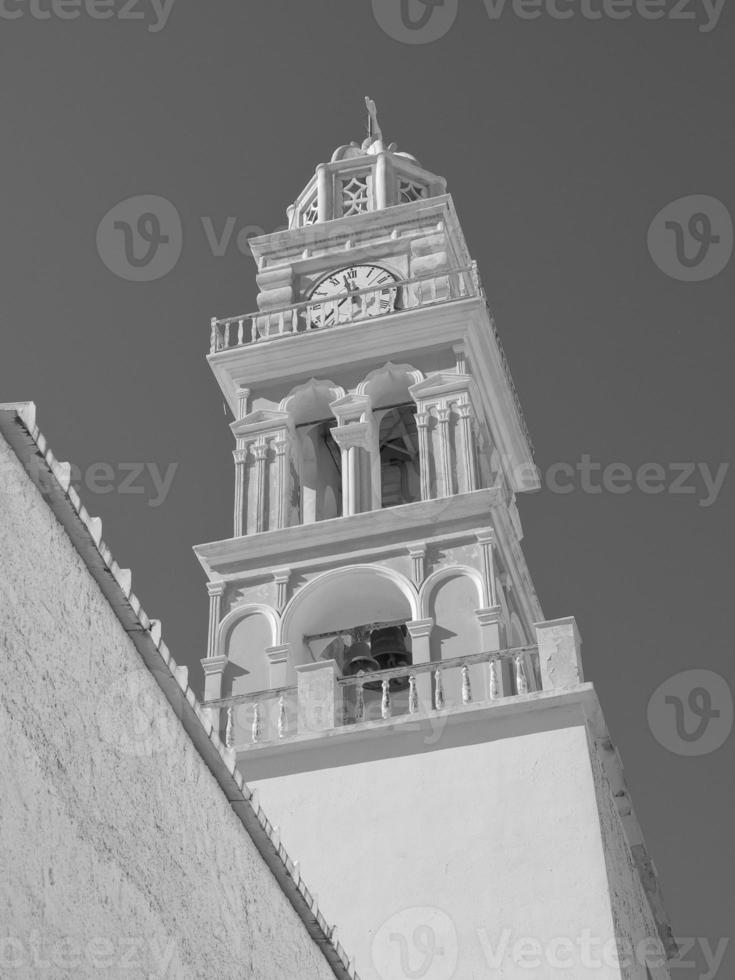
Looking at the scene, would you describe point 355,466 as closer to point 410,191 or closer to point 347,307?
point 347,307

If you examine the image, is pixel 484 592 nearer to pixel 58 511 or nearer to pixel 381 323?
pixel 381 323

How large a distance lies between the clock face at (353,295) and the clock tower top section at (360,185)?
1.44 m

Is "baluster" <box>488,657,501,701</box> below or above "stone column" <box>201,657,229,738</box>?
below

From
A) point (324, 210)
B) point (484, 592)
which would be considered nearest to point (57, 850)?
point (484, 592)

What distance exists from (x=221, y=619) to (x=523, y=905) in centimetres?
592

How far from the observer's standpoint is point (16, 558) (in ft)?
17.9

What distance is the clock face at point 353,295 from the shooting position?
63.9 feet

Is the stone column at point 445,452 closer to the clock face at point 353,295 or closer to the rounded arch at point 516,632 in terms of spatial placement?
the rounded arch at point 516,632

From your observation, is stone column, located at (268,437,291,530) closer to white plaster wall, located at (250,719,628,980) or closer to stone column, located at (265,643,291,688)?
stone column, located at (265,643,291,688)

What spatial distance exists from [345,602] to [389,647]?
68 cm

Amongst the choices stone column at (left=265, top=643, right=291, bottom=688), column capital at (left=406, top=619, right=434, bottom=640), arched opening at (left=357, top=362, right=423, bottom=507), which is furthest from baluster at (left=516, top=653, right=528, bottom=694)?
arched opening at (left=357, top=362, right=423, bottom=507)

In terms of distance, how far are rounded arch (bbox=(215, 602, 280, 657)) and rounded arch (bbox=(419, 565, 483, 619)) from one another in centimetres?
153

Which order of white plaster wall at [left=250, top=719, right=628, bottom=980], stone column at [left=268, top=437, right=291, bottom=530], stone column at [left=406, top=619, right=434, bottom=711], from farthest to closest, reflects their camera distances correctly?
1. stone column at [left=268, top=437, right=291, bottom=530]
2. stone column at [left=406, top=619, right=434, bottom=711]
3. white plaster wall at [left=250, top=719, right=628, bottom=980]

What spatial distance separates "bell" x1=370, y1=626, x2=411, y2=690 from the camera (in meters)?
16.5
